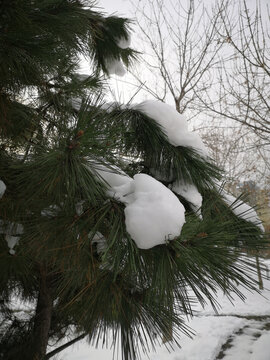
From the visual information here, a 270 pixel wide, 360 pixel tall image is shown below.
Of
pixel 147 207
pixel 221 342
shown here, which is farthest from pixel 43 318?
pixel 221 342

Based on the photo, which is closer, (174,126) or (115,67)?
(174,126)

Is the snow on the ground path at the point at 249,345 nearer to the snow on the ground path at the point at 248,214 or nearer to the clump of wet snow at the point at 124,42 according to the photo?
the snow on the ground path at the point at 248,214

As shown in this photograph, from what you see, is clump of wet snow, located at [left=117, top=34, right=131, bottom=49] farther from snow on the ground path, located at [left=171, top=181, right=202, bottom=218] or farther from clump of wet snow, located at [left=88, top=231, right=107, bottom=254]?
clump of wet snow, located at [left=88, top=231, right=107, bottom=254]

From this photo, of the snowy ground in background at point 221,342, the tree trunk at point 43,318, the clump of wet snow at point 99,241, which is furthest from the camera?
the snowy ground in background at point 221,342

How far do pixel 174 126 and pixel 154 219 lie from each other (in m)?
0.79

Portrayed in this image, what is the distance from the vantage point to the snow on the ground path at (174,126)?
4.46 feet

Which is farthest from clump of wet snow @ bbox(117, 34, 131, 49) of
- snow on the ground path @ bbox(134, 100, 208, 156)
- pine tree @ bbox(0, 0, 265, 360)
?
snow on the ground path @ bbox(134, 100, 208, 156)

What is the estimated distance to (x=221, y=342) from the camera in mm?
4602

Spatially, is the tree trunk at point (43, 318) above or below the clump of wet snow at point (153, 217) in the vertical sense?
below

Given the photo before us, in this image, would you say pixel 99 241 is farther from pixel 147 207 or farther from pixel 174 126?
pixel 174 126

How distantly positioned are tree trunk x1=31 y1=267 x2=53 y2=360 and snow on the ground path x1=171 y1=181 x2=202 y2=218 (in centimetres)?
100

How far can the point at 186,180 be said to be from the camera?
4.33 feet

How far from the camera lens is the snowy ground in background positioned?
393 centimetres

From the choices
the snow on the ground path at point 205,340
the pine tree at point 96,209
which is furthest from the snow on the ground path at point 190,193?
the snow on the ground path at point 205,340
